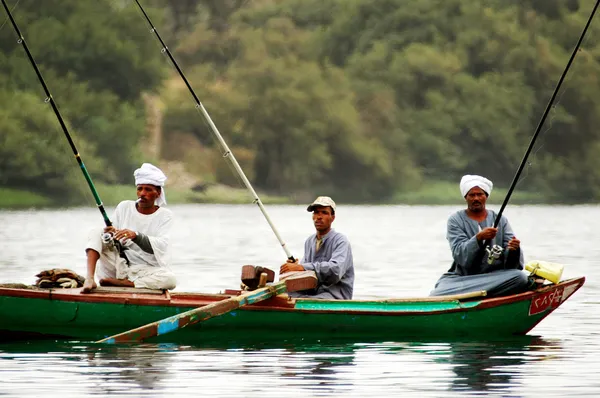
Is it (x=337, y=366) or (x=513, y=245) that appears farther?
(x=513, y=245)

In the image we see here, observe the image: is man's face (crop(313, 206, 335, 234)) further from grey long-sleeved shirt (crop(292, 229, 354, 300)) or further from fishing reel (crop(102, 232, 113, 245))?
fishing reel (crop(102, 232, 113, 245))

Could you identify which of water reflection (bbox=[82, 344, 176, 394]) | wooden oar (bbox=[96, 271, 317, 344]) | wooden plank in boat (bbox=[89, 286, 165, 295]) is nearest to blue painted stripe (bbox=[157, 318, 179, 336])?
wooden oar (bbox=[96, 271, 317, 344])

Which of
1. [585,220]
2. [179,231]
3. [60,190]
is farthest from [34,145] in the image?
[585,220]

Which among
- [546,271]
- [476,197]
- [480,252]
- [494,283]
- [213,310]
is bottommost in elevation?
[213,310]

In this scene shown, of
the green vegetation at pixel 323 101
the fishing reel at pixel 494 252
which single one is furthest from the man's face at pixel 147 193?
the green vegetation at pixel 323 101

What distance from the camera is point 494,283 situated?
1172 cm

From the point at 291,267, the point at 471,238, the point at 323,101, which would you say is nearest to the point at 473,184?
the point at 471,238

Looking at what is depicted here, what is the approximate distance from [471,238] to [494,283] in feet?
1.54

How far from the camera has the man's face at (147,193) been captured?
11.5 m

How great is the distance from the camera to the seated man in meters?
11.5

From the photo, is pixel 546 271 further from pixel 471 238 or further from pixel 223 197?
pixel 223 197

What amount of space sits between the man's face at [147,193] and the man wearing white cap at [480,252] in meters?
2.33

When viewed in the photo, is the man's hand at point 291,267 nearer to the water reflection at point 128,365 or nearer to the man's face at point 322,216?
the man's face at point 322,216

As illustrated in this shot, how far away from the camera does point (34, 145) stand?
49.4m
